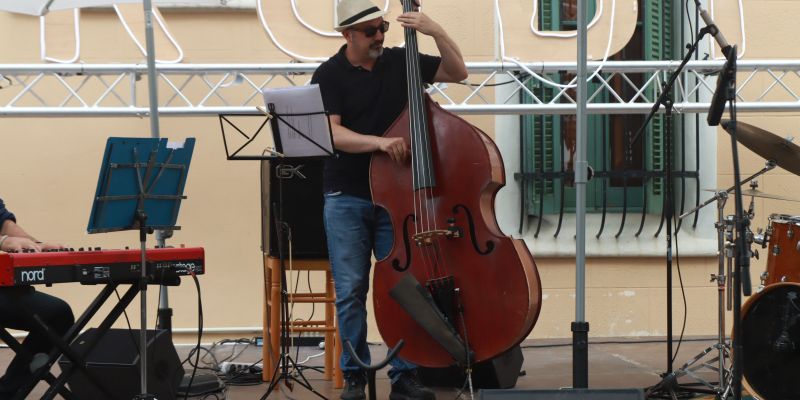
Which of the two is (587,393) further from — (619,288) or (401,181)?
(619,288)

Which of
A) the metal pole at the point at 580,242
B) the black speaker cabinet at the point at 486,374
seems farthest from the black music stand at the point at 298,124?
the metal pole at the point at 580,242

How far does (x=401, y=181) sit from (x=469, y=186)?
28 cm

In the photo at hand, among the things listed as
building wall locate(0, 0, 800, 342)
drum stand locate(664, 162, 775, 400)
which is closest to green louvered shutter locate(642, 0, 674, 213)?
building wall locate(0, 0, 800, 342)

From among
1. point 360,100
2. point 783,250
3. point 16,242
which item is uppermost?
point 360,100

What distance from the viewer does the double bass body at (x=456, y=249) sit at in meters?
3.76

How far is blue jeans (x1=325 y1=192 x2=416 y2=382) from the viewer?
4.28 m

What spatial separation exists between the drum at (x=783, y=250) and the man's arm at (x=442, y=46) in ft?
4.80

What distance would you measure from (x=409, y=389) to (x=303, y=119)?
3.84 ft

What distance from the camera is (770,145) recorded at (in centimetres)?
433

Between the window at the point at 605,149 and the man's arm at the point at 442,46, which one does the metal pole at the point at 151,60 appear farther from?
the window at the point at 605,149

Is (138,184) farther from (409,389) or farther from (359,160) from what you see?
(409,389)

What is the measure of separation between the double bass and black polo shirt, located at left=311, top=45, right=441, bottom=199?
281 millimetres

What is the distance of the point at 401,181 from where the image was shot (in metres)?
3.98

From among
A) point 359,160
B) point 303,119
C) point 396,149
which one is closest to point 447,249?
point 396,149
